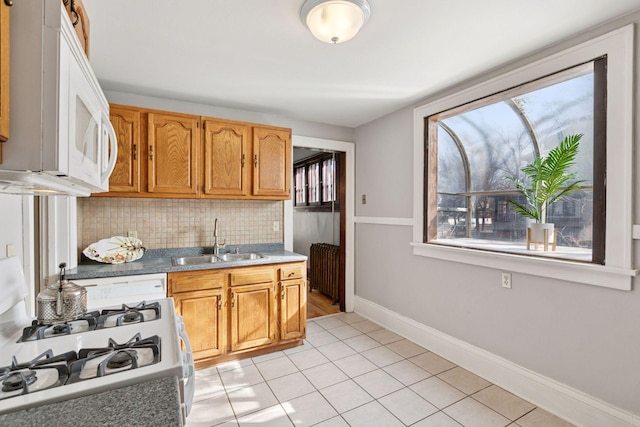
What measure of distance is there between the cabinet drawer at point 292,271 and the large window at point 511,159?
1.24m

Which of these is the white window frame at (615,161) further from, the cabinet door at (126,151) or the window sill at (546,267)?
the cabinet door at (126,151)

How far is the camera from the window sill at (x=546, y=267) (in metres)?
1.70

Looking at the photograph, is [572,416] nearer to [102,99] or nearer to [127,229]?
[102,99]

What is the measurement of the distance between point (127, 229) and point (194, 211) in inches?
23.3

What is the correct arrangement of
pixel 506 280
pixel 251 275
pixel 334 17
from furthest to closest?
pixel 251 275 < pixel 506 280 < pixel 334 17

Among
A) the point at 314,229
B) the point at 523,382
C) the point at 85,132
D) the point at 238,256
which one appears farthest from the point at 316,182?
the point at 85,132

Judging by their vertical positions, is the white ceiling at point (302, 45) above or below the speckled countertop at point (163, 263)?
above

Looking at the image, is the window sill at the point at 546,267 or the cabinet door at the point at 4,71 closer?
the cabinet door at the point at 4,71

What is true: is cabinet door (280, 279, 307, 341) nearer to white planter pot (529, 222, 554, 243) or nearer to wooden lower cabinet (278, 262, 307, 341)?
wooden lower cabinet (278, 262, 307, 341)

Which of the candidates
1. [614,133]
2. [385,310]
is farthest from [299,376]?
[614,133]

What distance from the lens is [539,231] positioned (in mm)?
2193

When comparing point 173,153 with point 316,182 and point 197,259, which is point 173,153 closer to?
point 197,259

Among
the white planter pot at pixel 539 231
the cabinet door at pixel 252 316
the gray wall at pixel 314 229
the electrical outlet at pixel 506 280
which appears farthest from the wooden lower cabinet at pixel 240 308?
the white planter pot at pixel 539 231

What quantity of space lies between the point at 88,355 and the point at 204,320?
5.38ft
